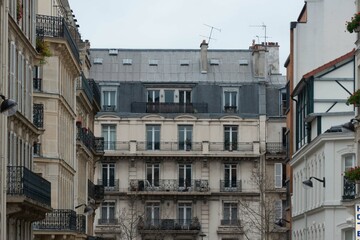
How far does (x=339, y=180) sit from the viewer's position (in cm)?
6312

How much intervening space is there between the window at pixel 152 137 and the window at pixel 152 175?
4.72 feet

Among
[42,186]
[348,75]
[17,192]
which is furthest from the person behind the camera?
[348,75]

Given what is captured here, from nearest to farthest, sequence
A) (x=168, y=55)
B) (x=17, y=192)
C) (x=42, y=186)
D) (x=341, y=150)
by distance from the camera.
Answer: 1. (x=17, y=192)
2. (x=42, y=186)
3. (x=341, y=150)
4. (x=168, y=55)

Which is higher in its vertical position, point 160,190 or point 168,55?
point 168,55

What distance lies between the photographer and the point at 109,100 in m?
108

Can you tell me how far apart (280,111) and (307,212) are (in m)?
37.9

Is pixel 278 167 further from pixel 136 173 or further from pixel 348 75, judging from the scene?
pixel 348 75

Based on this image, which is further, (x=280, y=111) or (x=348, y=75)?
(x=280, y=111)

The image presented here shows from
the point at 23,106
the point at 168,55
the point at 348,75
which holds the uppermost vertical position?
the point at 168,55

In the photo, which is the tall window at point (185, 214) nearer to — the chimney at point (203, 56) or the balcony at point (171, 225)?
the balcony at point (171, 225)

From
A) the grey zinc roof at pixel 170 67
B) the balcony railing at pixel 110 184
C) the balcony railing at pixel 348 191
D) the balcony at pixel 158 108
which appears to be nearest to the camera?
the balcony railing at pixel 348 191

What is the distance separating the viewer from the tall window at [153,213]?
10662 centimetres

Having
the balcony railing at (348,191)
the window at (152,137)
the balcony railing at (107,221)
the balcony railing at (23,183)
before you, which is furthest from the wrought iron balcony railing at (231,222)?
the balcony railing at (23,183)

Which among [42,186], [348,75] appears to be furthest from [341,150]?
[42,186]
